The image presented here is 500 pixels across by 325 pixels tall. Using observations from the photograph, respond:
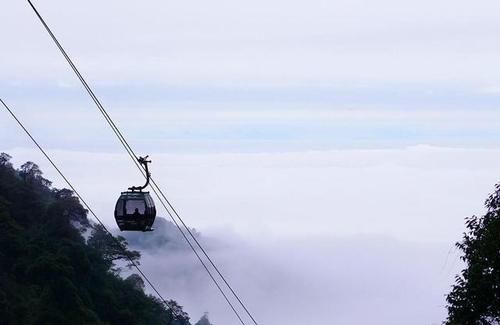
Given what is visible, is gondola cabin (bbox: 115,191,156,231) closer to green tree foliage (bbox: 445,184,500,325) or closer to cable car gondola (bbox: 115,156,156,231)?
cable car gondola (bbox: 115,156,156,231)

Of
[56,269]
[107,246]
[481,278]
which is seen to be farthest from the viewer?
[107,246]

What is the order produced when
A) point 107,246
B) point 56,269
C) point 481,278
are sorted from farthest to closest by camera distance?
point 107,246
point 56,269
point 481,278

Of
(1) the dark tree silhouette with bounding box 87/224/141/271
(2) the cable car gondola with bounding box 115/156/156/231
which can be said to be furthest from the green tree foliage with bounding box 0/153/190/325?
(2) the cable car gondola with bounding box 115/156/156/231

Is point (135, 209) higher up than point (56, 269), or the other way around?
point (56, 269)

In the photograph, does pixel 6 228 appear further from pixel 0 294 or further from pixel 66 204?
pixel 0 294

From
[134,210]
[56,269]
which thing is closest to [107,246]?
A: [56,269]

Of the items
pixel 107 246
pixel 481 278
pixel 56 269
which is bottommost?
pixel 481 278

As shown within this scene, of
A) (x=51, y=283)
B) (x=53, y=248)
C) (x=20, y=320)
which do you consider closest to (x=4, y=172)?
(x=53, y=248)

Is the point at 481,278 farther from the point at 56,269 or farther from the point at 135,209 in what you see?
the point at 56,269
